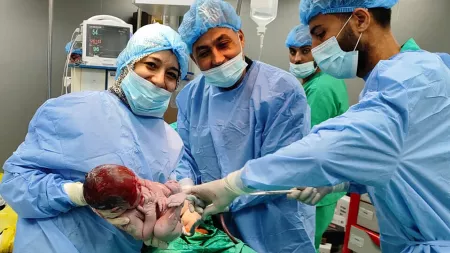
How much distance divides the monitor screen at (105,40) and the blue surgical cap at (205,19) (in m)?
1.17

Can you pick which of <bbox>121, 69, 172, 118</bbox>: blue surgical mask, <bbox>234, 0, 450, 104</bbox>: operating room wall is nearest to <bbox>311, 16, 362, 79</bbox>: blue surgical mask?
<bbox>121, 69, 172, 118</bbox>: blue surgical mask

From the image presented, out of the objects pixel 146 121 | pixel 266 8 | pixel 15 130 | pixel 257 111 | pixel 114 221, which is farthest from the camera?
pixel 15 130

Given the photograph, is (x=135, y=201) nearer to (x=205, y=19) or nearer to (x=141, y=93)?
(x=141, y=93)

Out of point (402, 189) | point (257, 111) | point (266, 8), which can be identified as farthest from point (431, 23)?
point (402, 189)

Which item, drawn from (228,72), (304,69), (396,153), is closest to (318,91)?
(304,69)

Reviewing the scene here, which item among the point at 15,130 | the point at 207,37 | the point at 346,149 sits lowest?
the point at 15,130

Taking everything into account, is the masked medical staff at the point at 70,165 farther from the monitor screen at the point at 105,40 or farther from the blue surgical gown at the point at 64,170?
the monitor screen at the point at 105,40

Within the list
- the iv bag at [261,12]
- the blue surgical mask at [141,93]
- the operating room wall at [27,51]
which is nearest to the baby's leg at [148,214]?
the blue surgical mask at [141,93]

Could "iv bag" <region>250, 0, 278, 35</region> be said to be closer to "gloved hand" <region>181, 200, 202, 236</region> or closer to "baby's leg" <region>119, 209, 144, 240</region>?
"gloved hand" <region>181, 200, 202, 236</region>

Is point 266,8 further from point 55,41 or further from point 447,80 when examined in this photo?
point 55,41

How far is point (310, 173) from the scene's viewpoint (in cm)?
87

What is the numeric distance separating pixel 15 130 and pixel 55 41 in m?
0.93

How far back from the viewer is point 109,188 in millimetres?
901

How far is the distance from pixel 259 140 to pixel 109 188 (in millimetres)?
678
